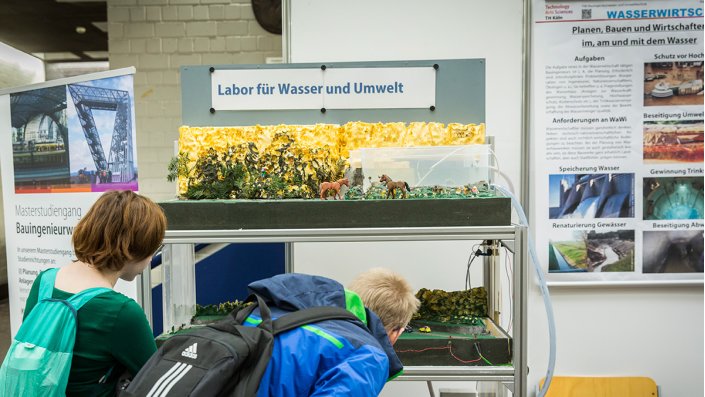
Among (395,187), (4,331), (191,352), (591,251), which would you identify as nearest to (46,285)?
(191,352)

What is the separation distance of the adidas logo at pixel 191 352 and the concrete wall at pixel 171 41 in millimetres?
3194

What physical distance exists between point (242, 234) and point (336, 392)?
0.93 meters

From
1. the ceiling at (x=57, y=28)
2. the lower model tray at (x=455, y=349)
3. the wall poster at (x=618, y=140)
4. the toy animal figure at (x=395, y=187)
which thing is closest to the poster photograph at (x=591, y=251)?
the wall poster at (x=618, y=140)

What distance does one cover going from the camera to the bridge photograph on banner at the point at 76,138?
7.91 feet

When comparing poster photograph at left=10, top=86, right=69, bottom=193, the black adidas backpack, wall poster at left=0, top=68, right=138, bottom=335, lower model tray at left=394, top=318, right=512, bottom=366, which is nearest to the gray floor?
wall poster at left=0, top=68, right=138, bottom=335

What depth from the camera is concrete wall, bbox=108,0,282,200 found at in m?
4.04

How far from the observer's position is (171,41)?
4.08 meters

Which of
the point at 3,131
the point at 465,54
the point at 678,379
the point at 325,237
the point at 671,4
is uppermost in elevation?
the point at 671,4

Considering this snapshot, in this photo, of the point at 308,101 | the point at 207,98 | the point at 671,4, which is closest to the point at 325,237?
the point at 308,101

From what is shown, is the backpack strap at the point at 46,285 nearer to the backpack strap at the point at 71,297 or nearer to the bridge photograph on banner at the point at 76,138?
the backpack strap at the point at 71,297

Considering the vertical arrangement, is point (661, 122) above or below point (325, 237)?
above

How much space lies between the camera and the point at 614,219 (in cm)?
311

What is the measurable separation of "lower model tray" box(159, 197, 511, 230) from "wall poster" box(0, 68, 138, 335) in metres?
0.59

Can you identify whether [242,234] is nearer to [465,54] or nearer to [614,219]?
[465,54]
